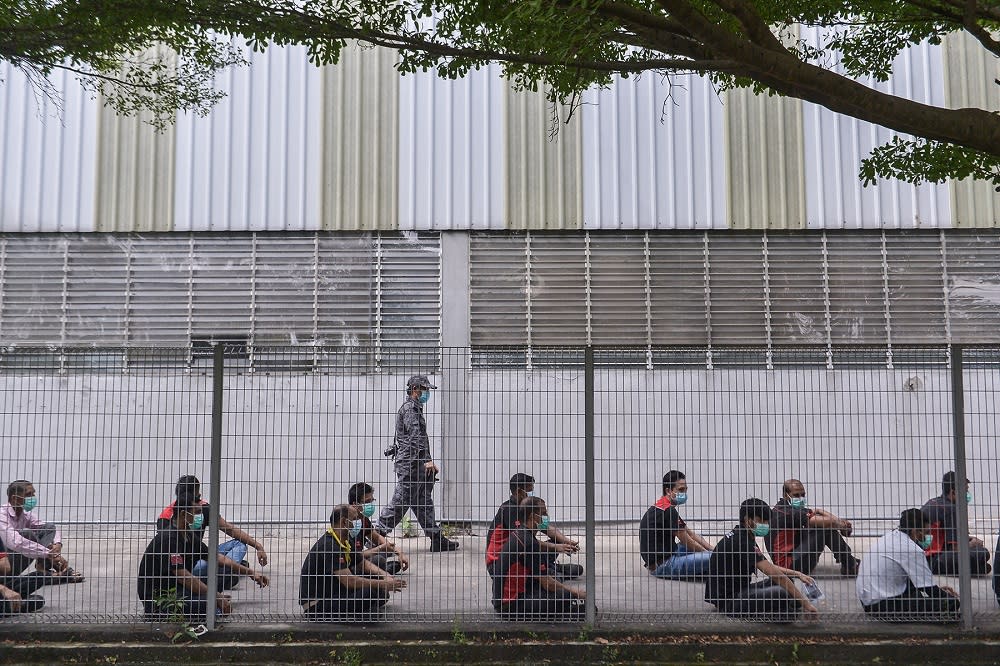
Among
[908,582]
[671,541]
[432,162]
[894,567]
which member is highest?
[432,162]

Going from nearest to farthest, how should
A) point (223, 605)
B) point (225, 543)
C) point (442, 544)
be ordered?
point (223, 605)
point (442, 544)
point (225, 543)

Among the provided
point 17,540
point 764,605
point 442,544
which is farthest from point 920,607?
point 17,540

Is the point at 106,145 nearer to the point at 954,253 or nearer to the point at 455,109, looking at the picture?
the point at 455,109

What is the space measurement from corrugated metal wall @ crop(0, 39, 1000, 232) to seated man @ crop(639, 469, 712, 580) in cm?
506

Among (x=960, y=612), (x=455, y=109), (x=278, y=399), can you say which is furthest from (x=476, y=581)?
(x=455, y=109)

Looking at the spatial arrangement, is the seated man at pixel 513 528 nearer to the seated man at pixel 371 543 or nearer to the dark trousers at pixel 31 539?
the seated man at pixel 371 543

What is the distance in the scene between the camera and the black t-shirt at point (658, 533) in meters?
6.15

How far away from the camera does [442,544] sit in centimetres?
638

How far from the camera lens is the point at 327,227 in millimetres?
10641

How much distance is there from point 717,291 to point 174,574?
7.50 meters

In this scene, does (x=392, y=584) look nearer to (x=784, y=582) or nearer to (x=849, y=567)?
(x=784, y=582)

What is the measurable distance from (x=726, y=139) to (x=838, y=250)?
2.12 meters

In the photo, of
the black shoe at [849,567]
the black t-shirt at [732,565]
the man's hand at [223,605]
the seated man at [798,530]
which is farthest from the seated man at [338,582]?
the black shoe at [849,567]

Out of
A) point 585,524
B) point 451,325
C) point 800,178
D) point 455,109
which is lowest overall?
point 585,524
